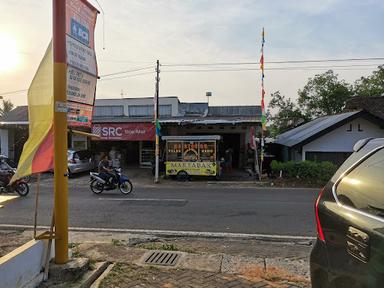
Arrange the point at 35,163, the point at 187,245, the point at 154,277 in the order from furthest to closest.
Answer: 1. the point at 187,245
2. the point at 154,277
3. the point at 35,163

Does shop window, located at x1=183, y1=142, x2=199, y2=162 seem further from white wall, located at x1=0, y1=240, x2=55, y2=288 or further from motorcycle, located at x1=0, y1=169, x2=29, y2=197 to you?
white wall, located at x1=0, y1=240, x2=55, y2=288

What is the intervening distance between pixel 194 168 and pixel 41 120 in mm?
16543

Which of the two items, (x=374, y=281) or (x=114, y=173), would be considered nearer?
(x=374, y=281)

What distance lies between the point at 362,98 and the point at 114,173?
20028 mm

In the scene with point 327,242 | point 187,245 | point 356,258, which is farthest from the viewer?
point 187,245

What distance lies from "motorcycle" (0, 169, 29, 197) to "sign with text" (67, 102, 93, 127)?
9.30 metres

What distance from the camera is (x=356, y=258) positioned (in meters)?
2.21

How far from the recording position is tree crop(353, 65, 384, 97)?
39000mm

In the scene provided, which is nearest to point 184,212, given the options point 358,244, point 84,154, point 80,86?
point 80,86

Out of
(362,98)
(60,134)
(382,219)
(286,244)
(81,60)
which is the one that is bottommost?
(286,244)

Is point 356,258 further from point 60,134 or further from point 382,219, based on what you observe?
point 60,134

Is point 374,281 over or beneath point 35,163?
beneath

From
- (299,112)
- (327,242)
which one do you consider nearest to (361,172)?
(327,242)

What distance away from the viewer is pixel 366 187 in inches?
94.7
